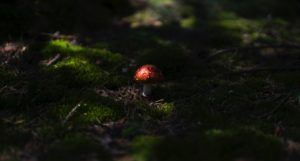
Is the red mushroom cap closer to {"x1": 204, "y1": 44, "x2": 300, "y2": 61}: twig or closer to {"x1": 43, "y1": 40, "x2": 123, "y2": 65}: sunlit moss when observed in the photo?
{"x1": 43, "y1": 40, "x2": 123, "y2": 65}: sunlit moss

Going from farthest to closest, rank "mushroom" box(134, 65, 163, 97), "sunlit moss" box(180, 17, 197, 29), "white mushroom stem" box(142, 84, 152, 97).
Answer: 1. "sunlit moss" box(180, 17, 197, 29)
2. "white mushroom stem" box(142, 84, 152, 97)
3. "mushroom" box(134, 65, 163, 97)

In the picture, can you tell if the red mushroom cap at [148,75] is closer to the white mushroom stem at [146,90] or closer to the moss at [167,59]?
the white mushroom stem at [146,90]

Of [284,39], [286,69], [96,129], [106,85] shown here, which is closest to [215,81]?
[286,69]

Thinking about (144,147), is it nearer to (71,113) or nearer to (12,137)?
(71,113)

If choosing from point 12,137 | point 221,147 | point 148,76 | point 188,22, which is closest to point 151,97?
point 148,76

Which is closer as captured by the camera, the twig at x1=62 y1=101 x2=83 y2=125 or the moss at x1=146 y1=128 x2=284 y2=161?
the moss at x1=146 y1=128 x2=284 y2=161

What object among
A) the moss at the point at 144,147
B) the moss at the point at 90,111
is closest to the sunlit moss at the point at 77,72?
the moss at the point at 90,111

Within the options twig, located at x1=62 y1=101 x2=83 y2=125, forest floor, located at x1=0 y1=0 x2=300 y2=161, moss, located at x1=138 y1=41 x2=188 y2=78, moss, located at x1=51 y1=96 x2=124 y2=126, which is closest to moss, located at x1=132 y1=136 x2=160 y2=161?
forest floor, located at x1=0 y1=0 x2=300 y2=161
